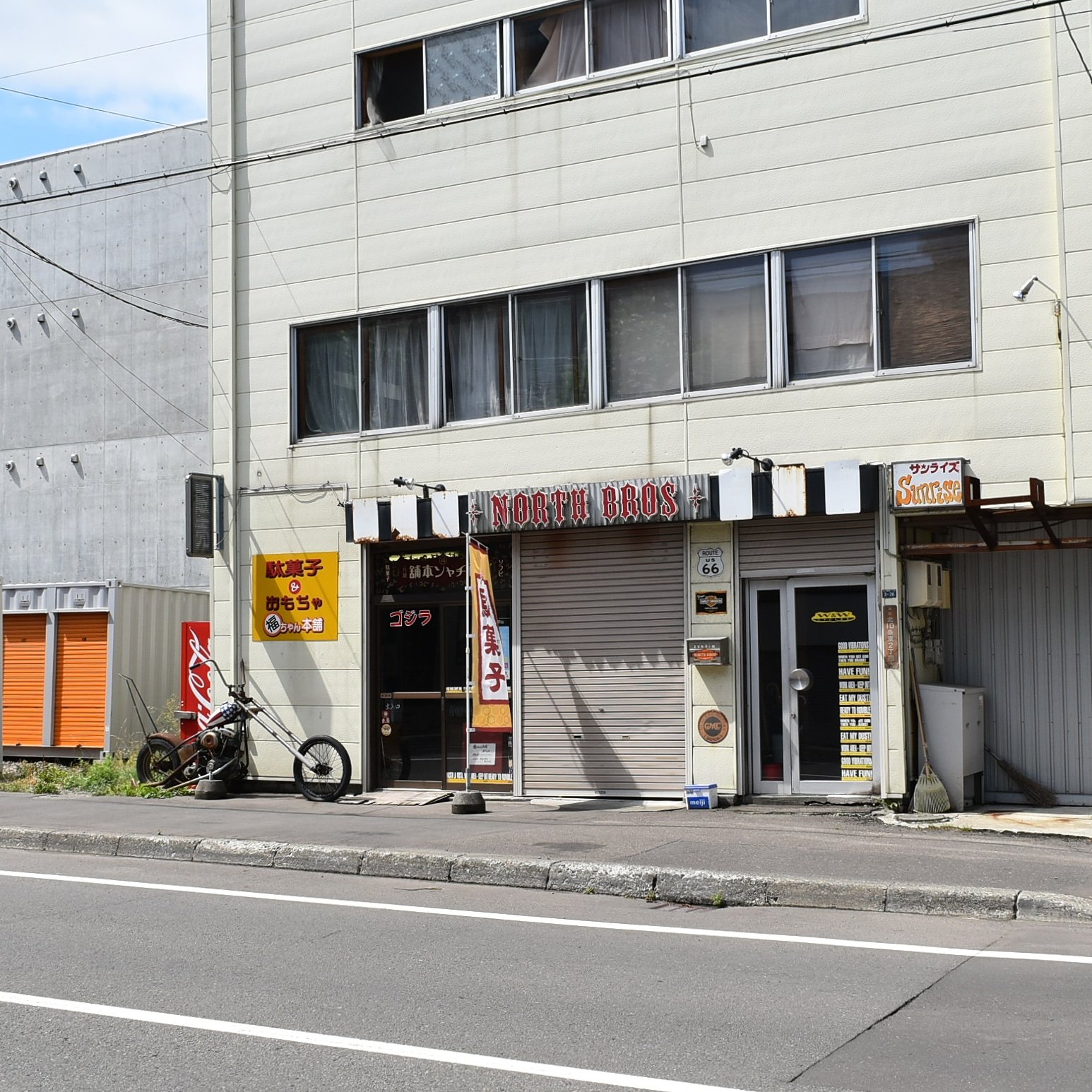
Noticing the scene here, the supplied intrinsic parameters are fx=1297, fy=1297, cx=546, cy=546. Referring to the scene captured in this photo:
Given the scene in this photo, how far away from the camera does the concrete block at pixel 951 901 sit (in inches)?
325

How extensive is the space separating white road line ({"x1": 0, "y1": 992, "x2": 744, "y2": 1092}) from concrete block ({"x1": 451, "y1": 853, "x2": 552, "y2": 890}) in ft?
13.2

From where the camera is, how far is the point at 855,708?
1288cm

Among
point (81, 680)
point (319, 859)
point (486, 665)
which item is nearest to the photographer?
point (319, 859)

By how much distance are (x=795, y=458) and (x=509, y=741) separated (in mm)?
4634

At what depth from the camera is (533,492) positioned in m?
13.9

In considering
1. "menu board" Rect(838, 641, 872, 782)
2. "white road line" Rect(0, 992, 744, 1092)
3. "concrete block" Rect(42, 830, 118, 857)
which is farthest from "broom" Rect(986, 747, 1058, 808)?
"white road line" Rect(0, 992, 744, 1092)

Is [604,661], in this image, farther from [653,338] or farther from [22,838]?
[22,838]

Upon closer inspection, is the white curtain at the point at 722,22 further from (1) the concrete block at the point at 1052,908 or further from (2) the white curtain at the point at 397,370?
(1) the concrete block at the point at 1052,908

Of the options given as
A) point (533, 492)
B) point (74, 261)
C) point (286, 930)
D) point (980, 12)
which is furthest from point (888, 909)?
point (74, 261)

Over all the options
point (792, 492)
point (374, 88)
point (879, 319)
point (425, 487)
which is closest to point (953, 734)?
point (792, 492)

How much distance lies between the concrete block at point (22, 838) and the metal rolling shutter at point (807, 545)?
24.0 feet

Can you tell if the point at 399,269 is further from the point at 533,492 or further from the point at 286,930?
the point at 286,930

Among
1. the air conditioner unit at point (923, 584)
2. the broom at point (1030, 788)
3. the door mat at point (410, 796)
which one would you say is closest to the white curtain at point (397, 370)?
the door mat at point (410, 796)

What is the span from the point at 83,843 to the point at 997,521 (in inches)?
360
